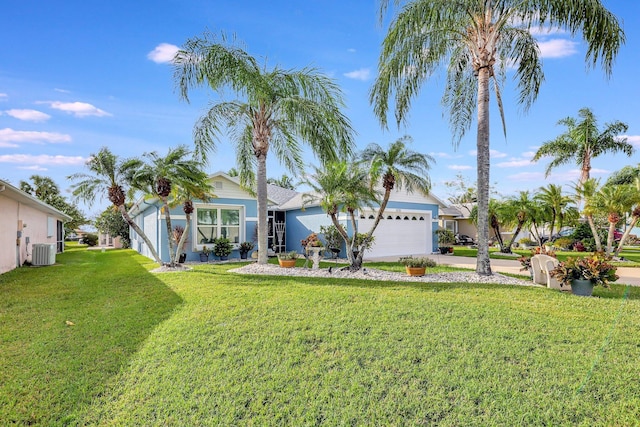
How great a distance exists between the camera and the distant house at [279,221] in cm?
1542

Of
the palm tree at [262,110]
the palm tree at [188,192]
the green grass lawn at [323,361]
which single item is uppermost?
the palm tree at [262,110]

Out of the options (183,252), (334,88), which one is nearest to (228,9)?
(334,88)

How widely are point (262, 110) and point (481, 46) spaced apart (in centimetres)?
729

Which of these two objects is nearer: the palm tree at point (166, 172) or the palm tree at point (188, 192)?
the palm tree at point (166, 172)

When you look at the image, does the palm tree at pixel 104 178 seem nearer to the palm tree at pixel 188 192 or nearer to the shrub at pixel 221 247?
the palm tree at pixel 188 192

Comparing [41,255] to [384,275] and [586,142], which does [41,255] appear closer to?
[384,275]

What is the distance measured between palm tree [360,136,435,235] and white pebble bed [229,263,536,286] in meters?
2.83

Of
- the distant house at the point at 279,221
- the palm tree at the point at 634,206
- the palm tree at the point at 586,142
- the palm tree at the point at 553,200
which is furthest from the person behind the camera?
the palm tree at the point at 586,142

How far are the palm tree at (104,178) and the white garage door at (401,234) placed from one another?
34.1ft

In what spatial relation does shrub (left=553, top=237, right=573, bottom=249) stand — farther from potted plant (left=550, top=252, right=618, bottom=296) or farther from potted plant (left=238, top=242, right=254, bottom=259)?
potted plant (left=238, top=242, right=254, bottom=259)

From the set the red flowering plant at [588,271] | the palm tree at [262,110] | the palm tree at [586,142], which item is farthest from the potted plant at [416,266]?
the palm tree at [586,142]

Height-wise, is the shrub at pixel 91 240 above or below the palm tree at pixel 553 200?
below

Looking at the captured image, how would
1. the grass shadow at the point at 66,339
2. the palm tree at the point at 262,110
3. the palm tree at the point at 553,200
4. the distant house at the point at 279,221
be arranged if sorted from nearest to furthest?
the grass shadow at the point at 66,339
the palm tree at the point at 262,110
the distant house at the point at 279,221
the palm tree at the point at 553,200

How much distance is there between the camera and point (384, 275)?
1071 centimetres
